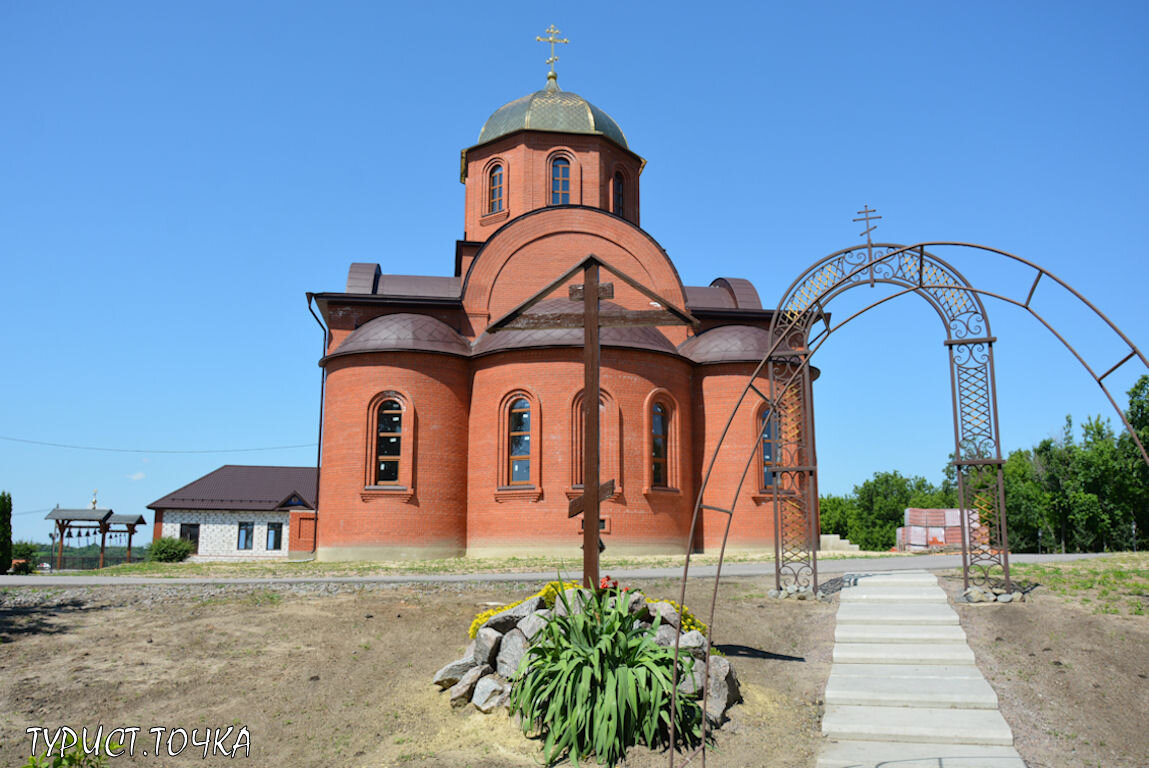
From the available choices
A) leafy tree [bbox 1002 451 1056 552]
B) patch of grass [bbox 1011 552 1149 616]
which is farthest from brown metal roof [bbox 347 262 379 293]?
leafy tree [bbox 1002 451 1056 552]

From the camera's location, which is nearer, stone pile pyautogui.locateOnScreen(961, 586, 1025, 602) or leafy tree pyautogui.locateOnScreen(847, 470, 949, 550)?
stone pile pyautogui.locateOnScreen(961, 586, 1025, 602)

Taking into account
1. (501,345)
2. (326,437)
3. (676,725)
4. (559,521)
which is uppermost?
(501,345)

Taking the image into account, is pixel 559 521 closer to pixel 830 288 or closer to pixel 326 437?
pixel 326 437

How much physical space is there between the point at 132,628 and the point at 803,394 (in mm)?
9513

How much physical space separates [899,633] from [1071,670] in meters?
1.89

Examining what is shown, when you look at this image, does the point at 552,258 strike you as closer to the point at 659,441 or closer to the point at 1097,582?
the point at 659,441

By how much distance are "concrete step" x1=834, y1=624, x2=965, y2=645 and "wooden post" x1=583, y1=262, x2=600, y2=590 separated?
3.66 meters

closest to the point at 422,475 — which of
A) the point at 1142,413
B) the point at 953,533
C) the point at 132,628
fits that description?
the point at 132,628

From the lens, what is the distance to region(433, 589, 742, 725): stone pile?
310 inches

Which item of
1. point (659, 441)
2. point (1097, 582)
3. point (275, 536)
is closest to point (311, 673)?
point (1097, 582)

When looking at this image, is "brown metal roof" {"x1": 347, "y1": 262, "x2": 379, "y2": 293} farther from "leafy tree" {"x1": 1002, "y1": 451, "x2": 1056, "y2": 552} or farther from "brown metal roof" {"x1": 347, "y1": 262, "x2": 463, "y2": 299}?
"leafy tree" {"x1": 1002, "y1": 451, "x2": 1056, "y2": 552}

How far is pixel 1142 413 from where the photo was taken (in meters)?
34.3

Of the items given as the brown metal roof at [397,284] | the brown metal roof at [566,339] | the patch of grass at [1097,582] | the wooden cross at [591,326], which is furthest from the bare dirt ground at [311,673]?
the brown metal roof at [397,284]

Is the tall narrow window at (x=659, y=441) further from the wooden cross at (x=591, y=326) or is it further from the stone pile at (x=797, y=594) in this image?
the wooden cross at (x=591, y=326)
